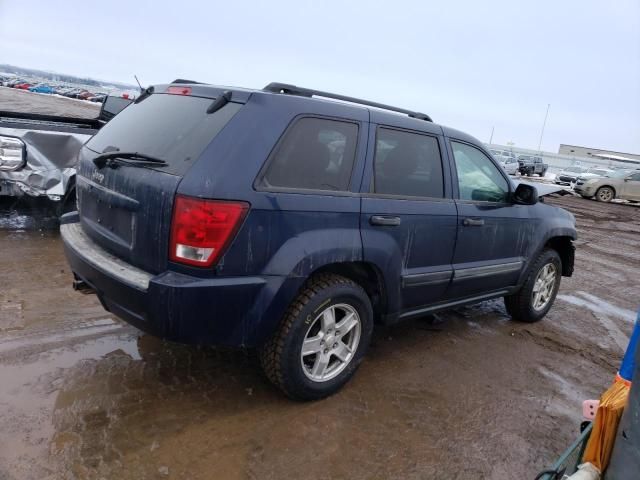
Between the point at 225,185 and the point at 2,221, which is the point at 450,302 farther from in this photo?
the point at 2,221

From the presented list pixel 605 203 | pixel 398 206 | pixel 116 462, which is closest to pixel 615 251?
pixel 398 206

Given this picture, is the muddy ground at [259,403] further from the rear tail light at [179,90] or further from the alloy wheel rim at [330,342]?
the rear tail light at [179,90]

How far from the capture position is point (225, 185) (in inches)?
98.7

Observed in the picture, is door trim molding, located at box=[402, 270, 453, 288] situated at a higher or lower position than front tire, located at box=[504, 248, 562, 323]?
higher

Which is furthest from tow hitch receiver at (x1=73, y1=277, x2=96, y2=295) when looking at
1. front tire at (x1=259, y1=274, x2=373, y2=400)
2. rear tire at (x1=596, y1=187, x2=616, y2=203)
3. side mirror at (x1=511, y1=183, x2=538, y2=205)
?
rear tire at (x1=596, y1=187, x2=616, y2=203)

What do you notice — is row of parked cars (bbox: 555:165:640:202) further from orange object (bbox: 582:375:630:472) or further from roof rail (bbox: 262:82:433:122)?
orange object (bbox: 582:375:630:472)

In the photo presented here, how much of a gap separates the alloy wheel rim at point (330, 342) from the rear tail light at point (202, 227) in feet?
2.57

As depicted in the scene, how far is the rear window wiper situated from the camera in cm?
275

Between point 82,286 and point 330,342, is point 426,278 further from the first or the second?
point 82,286

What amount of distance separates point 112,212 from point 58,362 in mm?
Answer: 1115

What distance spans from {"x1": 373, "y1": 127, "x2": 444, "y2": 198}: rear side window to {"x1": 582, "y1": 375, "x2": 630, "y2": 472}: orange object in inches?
67.8

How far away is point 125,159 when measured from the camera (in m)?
2.89

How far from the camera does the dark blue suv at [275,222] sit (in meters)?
2.54

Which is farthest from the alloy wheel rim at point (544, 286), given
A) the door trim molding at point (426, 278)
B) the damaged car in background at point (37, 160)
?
the damaged car in background at point (37, 160)
